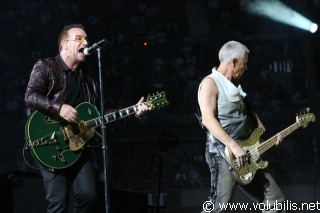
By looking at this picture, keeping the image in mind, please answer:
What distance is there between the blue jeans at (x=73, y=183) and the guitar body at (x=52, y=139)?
0.20 ft

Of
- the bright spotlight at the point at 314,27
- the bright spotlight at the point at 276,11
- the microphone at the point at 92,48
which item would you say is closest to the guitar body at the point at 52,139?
the microphone at the point at 92,48

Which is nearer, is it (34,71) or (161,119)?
(34,71)

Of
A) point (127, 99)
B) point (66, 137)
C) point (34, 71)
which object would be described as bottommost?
point (66, 137)

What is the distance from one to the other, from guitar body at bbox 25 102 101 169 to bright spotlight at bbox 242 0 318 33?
9417 millimetres

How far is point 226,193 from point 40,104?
149 cm

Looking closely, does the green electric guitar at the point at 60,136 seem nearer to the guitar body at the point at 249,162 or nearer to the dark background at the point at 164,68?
the guitar body at the point at 249,162

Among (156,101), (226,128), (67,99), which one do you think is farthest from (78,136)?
(226,128)

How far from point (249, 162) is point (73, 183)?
1313 millimetres

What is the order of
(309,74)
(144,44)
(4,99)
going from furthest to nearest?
1. (144,44)
2. (4,99)
3. (309,74)

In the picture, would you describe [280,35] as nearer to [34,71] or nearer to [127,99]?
[127,99]

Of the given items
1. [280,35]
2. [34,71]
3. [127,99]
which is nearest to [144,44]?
[127,99]

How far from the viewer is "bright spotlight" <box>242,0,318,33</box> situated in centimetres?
1425

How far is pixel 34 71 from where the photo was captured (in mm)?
4996

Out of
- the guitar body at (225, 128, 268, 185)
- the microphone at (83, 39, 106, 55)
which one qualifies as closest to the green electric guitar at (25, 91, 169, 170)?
the microphone at (83, 39, 106, 55)
